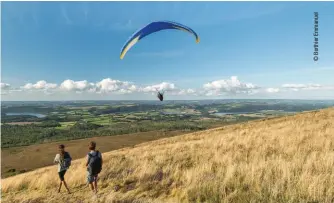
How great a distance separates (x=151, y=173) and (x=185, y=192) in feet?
11.0

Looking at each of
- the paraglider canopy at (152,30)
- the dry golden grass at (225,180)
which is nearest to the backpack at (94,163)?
the dry golden grass at (225,180)

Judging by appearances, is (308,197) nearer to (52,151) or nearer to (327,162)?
(327,162)

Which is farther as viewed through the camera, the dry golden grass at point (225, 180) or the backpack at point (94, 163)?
the backpack at point (94, 163)

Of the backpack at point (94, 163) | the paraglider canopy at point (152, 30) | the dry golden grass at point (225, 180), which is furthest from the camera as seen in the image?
the paraglider canopy at point (152, 30)

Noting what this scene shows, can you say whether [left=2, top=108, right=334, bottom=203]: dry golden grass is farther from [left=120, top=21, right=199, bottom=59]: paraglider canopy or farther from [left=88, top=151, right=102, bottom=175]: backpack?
[left=120, top=21, right=199, bottom=59]: paraglider canopy

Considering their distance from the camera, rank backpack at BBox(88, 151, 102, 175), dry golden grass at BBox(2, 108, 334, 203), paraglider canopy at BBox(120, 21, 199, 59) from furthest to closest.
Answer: paraglider canopy at BBox(120, 21, 199, 59)
backpack at BBox(88, 151, 102, 175)
dry golden grass at BBox(2, 108, 334, 203)

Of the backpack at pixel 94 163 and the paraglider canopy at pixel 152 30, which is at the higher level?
the paraglider canopy at pixel 152 30

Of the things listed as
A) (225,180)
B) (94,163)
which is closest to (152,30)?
(94,163)

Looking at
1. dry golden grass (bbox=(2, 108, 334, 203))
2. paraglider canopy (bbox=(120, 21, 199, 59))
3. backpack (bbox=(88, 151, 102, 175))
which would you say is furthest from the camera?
paraglider canopy (bbox=(120, 21, 199, 59))

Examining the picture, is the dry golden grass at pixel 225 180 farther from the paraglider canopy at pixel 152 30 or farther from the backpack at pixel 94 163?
the paraglider canopy at pixel 152 30

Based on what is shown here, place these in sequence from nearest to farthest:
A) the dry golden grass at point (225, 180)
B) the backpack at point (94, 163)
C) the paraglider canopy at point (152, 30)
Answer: the dry golden grass at point (225, 180)
the backpack at point (94, 163)
the paraglider canopy at point (152, 30)

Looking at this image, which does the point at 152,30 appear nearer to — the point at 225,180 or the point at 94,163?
the point at 94,163

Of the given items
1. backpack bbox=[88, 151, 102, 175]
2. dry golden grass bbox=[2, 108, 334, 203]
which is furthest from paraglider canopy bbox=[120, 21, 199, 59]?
backpack bbox=[88, 151, 102, 175]

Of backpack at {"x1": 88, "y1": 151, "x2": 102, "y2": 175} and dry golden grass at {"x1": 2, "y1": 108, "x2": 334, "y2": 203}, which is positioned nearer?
dry golden grass at {"x1": 2, "y1": 108, "x2": 334, "y2": 203}
